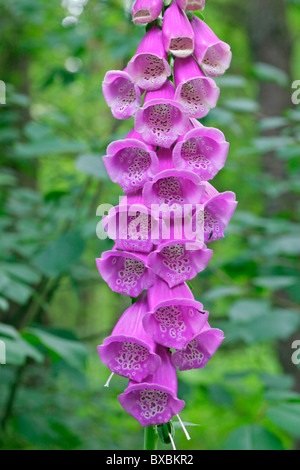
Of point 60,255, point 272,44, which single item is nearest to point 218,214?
point 60,255

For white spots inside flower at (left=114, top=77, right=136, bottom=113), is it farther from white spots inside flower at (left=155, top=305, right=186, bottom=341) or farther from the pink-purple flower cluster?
white spots inside flower at (left=155, top=305, right=186, bottom=341)

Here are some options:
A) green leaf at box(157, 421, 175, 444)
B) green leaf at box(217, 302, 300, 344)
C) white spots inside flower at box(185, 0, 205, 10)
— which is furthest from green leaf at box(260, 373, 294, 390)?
white spots inside flower at box(185, 0, 205, 10)

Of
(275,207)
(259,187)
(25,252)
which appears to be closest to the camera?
(25,252)

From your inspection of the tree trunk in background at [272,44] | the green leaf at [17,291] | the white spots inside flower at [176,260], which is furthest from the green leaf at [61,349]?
the tree trunk in background at [272,44]

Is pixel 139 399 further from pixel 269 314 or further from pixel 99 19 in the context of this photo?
pixel 99 19

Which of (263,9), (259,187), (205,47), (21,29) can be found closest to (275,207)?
(259,187)
